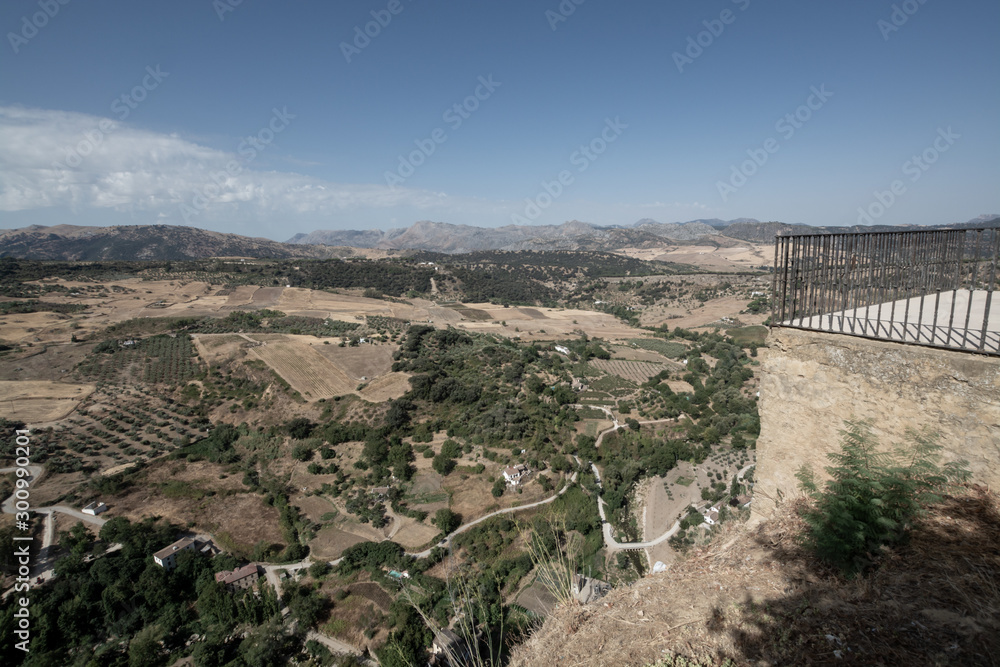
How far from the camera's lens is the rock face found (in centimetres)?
498

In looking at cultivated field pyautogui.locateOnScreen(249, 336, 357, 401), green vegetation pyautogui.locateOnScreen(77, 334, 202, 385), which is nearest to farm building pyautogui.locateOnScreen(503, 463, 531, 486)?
cultivated field pyautogui.locateOnScreen(249, 336, 357, 401)

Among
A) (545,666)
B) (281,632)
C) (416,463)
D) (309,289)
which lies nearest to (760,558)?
(545,666)

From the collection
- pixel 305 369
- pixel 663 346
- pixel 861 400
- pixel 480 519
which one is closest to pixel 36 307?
pixel 305 369

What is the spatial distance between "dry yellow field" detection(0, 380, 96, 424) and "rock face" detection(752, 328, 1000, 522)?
43.0 meters

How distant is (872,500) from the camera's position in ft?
16.0

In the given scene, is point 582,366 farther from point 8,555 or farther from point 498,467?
point 8,555

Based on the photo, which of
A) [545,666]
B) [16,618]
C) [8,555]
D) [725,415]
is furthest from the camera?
[725,415]

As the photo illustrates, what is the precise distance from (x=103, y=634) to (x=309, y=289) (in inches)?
2456

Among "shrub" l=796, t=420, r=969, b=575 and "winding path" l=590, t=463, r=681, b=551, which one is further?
"winding path" l=590, t=463, r=681, b=551

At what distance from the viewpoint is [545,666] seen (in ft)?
15.0

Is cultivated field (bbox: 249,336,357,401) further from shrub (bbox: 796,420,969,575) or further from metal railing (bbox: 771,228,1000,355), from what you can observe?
shrub (bbox: 796,420,969,575)

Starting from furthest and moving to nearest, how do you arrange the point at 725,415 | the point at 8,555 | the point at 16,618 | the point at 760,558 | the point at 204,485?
1. the point at 725,415
2. the point at 204,485
3. the point at 8,555
4. the point at 16,618
5. the point at 760,558

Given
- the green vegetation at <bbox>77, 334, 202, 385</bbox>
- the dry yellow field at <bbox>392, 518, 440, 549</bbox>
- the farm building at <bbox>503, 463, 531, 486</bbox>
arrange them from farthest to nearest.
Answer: the green vegetation at <bbox>77, 334, 202, 385</bbox> → the farm building at <bbox>503, 463, 531, 486</bbox> → the dry yellow field at <bbox>392, 518, 440, 549</bbox>

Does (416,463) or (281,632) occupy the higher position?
(416,463)
